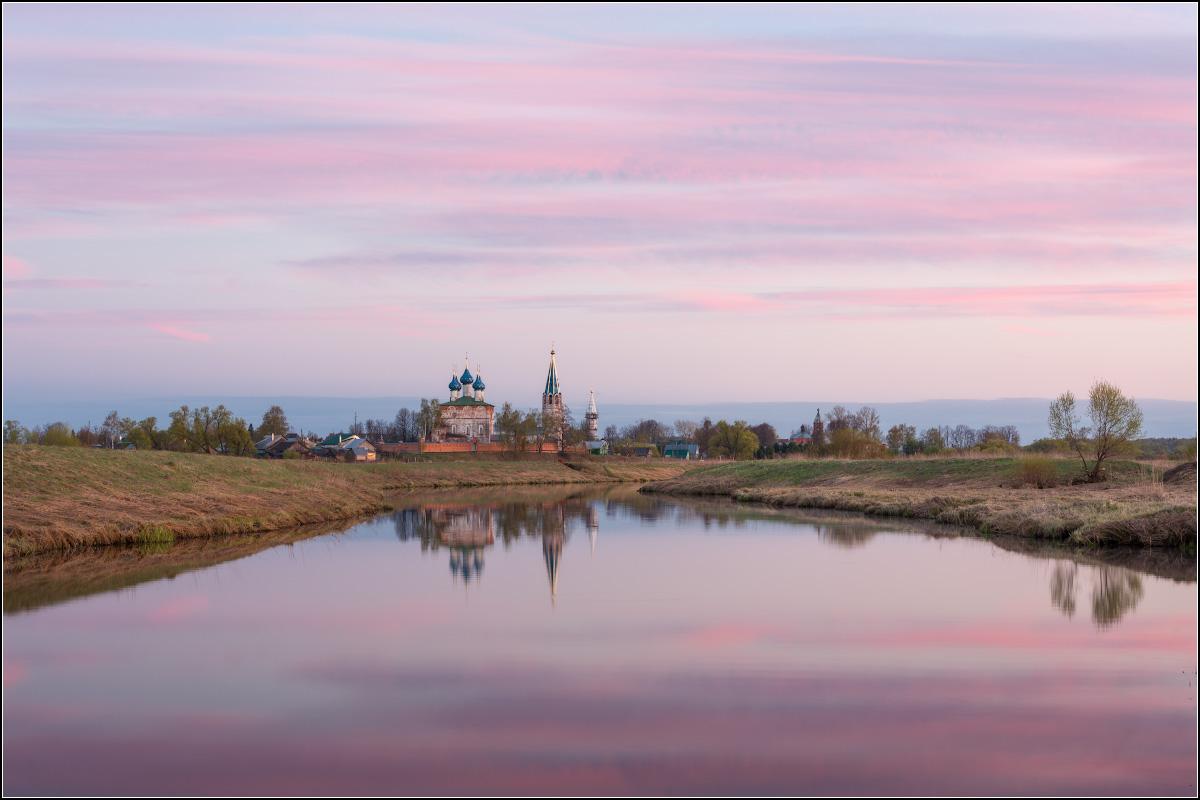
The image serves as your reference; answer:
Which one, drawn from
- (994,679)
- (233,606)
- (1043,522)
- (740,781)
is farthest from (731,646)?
Answer: (1043,522)

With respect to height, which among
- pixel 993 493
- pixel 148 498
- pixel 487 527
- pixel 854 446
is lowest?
pixel 487 527

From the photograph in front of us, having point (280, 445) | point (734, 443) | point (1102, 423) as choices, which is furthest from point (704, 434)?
point (1102, 423)

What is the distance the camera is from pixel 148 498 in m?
33.3

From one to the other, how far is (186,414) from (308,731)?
327 ft

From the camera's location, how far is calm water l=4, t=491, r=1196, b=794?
1049 centimetres

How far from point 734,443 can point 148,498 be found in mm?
123616

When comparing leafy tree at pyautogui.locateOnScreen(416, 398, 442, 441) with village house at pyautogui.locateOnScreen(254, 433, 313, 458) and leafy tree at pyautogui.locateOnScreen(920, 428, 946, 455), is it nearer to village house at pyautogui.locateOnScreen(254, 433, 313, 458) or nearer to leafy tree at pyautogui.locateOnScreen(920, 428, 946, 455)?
village house at pyautogui.locateOnScreen(254, 433, 313, 458)

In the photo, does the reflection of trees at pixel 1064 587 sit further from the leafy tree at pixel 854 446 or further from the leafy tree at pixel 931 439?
the leafy tree at pixel 931 439

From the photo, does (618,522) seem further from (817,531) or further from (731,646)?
(731,646)

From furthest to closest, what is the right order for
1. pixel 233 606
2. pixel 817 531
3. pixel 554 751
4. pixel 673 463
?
pixel 673 463 → pixel 817 531 → pixel 233 606 → pixel 554 751

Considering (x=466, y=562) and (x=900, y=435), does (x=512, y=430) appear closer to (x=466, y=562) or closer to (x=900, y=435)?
(x=900, y=435)

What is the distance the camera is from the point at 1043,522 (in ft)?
105

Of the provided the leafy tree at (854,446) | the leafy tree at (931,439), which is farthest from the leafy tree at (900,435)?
the leafy tree at (854,446)

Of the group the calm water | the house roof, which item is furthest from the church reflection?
the house roof
